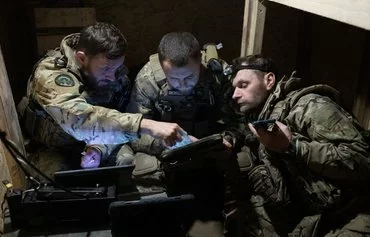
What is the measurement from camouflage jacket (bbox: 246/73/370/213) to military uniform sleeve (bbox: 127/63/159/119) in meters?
0.93

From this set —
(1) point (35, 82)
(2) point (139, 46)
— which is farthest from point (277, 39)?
(1) point (35, 82)

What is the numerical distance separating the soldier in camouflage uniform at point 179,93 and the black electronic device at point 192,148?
473mm

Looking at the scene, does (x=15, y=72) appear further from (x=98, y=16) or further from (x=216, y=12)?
(x=216, y=12)

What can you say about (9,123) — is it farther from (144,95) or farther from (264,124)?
(264,124)

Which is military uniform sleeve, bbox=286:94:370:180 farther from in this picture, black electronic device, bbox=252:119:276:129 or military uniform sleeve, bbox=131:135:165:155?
military uniform sleeve, bbox=131:135:165:155

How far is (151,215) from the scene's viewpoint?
186cm

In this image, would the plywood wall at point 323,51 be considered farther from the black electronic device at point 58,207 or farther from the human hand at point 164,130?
the black electronic device at point 58,207

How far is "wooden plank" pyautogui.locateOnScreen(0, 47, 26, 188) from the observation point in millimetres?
2129

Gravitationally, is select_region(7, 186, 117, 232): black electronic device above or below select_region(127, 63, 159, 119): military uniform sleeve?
below

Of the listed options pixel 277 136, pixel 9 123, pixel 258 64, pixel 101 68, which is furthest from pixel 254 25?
pixel 9 123

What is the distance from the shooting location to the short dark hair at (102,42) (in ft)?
7.57

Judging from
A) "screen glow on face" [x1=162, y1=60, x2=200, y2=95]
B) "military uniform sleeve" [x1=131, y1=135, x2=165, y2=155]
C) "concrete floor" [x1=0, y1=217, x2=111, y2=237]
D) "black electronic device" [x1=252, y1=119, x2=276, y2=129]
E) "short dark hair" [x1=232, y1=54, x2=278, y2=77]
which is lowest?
"concrete floor" [x1=0, y1=217, x2=111, y2=237]

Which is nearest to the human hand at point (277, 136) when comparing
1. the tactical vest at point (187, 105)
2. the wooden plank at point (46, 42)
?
the tactical vest at point (187, 105)

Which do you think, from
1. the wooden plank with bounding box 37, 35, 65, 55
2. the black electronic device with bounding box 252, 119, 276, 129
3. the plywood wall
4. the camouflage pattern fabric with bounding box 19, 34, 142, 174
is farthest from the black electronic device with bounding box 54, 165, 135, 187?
the wooden plank with bounding box 37, 35, 65, 55
